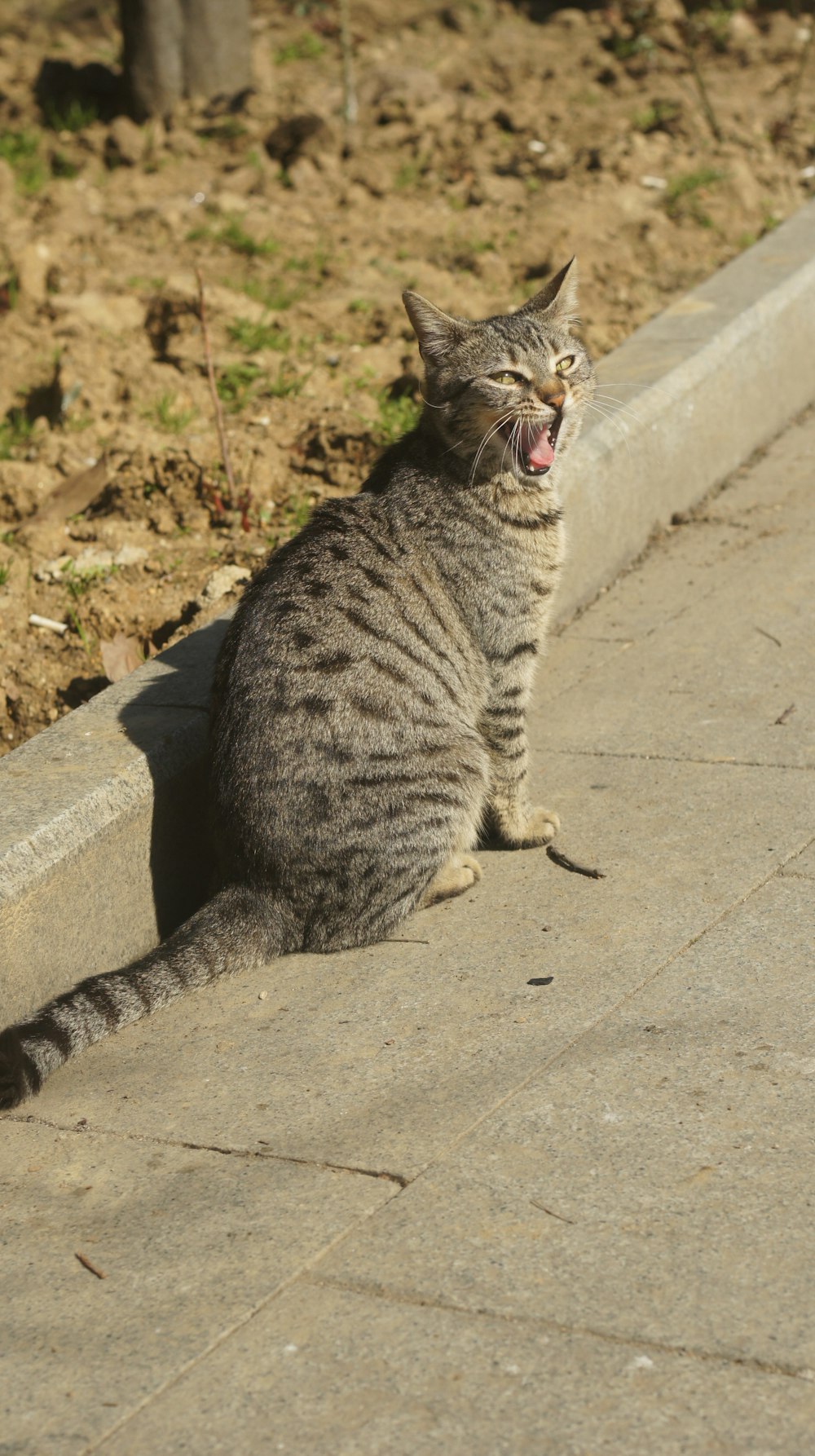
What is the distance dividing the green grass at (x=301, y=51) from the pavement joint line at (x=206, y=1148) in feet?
25.6

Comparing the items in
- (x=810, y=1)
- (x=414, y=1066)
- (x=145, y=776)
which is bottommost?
(x=414, y=1066)

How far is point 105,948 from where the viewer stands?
376cm

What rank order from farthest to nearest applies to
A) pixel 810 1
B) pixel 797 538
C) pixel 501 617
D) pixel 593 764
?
pixel 810 1, pixel 797 538, pixel 593 764, pixel 501 617

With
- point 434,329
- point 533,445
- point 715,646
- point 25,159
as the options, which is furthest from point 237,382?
point 25,159

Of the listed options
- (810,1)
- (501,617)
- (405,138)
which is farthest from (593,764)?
(810,1)

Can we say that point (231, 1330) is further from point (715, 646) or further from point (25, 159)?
point (25, 159)

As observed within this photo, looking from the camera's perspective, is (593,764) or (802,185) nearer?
(593,764)

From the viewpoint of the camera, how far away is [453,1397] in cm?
235

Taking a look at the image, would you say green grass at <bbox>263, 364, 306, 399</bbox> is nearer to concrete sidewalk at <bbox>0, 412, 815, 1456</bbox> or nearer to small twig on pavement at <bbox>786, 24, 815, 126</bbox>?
concrete sidewalk at <bbox>0, 412, 815, 1456</bbox>

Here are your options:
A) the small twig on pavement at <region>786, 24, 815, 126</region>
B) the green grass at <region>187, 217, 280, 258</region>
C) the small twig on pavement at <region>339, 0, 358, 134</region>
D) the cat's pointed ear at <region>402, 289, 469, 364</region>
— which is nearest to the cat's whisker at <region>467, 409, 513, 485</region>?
the cat's pointed ear at <region>402, 289, 469, 364</region>

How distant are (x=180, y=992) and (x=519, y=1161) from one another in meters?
1.07

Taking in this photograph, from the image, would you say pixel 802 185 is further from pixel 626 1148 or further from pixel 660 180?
pixel 626 1148

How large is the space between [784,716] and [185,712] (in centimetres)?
173

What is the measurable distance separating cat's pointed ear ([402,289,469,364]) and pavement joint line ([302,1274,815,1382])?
8.38 ft
